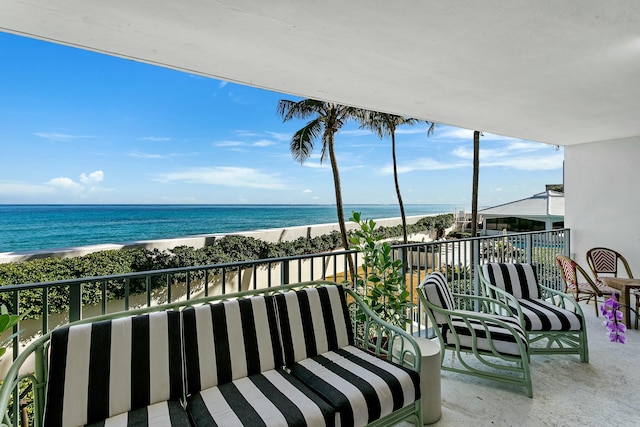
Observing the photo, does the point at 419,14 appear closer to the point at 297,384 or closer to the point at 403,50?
the point at 403,50

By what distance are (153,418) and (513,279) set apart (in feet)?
11.3

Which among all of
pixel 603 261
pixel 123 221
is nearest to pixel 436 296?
pixel 603 261

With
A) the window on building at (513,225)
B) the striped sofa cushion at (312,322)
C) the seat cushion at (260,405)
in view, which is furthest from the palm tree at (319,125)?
the window on building at (513,225)

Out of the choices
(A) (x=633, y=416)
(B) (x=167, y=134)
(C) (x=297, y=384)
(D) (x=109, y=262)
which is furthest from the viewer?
(B) (x=167, y=134)

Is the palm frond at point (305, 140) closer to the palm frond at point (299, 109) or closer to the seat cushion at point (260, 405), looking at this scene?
the palm frond at point (299, 109)

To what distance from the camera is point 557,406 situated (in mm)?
2287

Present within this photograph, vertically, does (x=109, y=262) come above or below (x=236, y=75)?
below

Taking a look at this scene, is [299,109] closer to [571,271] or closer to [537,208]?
[571,271]

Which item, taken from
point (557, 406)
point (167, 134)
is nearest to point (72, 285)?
point (557, 406)

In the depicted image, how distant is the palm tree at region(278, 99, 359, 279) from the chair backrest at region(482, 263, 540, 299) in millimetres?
5576

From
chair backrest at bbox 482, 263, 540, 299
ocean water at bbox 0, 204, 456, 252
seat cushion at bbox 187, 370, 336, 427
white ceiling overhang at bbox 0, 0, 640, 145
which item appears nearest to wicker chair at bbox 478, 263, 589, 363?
chair backrest at bbox 482, 263, 540, 299

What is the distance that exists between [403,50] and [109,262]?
429 inches

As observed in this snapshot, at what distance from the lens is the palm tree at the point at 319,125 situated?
925cm

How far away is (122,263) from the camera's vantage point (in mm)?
10344
